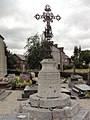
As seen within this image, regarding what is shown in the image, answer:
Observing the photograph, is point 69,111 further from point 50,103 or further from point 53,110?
point 50,103

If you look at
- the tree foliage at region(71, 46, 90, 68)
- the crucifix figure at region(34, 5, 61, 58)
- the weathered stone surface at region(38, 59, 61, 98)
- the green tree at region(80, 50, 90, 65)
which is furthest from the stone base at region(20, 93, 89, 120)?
the green tree at region(80, 50, 90, 65)

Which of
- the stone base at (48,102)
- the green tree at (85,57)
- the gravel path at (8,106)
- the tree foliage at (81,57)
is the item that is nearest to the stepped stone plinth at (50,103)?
the stone base at (48,102)

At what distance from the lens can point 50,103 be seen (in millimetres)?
7207

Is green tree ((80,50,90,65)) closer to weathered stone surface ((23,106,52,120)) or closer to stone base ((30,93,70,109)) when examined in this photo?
stone base ((30,93,70,109))

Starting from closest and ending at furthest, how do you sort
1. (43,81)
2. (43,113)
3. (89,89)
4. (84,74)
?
(43,113), (43,81), (89,89), (84,74)

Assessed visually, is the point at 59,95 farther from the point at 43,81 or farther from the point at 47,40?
the point at 47,40

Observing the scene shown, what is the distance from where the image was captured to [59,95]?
759 centimetres

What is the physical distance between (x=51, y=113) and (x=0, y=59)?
3105 centimetres

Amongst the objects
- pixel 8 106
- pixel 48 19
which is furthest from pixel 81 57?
pixel 48 19

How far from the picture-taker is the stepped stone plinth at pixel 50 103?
683cm

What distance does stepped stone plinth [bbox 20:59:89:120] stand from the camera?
22.4 ft

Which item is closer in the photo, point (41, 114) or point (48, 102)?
point (41, 114)

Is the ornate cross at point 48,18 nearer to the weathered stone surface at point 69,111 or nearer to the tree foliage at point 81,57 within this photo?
the weathered stone surface at point 69,111

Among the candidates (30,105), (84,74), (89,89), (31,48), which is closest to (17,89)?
(89,89)
